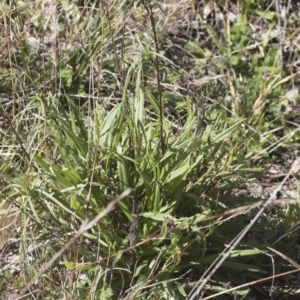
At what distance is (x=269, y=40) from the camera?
389cm

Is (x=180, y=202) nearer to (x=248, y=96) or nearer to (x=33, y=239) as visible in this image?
(x=33, y=239)

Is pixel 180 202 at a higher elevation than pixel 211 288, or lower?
higher

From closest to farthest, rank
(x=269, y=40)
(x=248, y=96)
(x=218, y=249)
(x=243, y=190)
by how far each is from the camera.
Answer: (x=218, y=249) → (x=243, y=190) → (x=248, y=96) → (x=269, y=40)

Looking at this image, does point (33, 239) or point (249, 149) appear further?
point (249, 149)

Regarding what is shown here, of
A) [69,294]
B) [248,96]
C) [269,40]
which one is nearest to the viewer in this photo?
[69,294]

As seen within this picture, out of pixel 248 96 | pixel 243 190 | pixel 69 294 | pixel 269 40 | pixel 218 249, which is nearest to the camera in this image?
pixel 69 294

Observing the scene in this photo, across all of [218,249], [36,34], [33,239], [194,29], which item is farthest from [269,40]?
[33,239]

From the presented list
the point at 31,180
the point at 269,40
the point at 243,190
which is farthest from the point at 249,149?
the point at 31,180

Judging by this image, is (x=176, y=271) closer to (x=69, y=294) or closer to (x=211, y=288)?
(x=211, y=288)

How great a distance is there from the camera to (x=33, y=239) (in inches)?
93.6

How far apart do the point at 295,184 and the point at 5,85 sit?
154 cm

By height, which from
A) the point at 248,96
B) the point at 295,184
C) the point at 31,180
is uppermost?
the point at 31,180

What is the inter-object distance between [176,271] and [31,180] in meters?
0.67

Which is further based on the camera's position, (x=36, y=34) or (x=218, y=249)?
(x=36, y=34)
